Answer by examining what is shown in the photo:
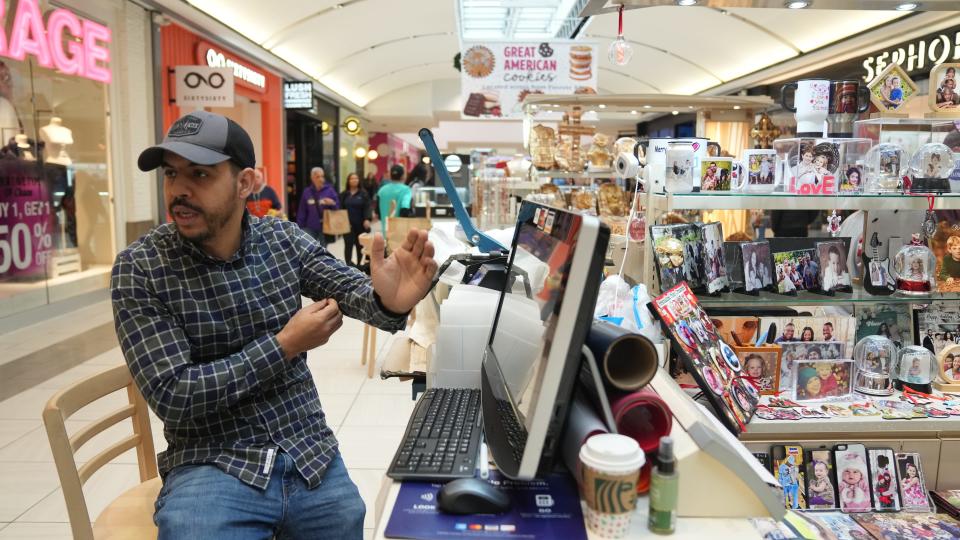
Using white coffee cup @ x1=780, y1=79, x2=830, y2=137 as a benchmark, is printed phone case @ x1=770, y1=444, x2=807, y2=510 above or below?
below

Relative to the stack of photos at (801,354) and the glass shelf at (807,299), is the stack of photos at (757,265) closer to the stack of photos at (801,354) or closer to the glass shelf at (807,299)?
the glass shelf at (807,299)

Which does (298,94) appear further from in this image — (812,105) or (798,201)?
(798,201)

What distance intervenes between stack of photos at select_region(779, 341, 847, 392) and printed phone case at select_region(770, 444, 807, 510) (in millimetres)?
239

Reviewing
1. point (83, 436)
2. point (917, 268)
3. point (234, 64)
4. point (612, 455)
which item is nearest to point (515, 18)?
point (234, 64)

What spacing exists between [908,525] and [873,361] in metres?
0.49

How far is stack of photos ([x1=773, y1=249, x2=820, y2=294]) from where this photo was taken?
218 centimetres

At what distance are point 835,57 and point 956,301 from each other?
9.68 metres

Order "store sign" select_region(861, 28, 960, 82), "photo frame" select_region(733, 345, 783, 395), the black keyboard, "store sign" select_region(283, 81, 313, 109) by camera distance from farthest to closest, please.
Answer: "store sign" select_region(283, 81, 313, 109) < "store sign" select_region(861, 28, 960, 82) < "photo frame" select_region(733, 345, 783, 395) < the black keyboard

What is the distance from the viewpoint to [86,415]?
401cm

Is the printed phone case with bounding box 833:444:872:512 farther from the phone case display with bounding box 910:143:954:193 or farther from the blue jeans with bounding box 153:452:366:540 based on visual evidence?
the blue jeans with bounding box 153:452:366:540

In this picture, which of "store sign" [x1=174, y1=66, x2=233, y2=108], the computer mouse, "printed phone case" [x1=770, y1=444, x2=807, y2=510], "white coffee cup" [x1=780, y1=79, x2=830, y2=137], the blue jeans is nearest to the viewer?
the computer mouse

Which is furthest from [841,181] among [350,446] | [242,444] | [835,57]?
[835,57]

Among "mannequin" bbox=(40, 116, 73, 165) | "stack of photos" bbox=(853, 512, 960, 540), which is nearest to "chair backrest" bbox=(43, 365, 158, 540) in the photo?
"stack of photos" bbox=(853, 512, 960, 540)

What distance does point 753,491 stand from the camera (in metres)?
1.15
